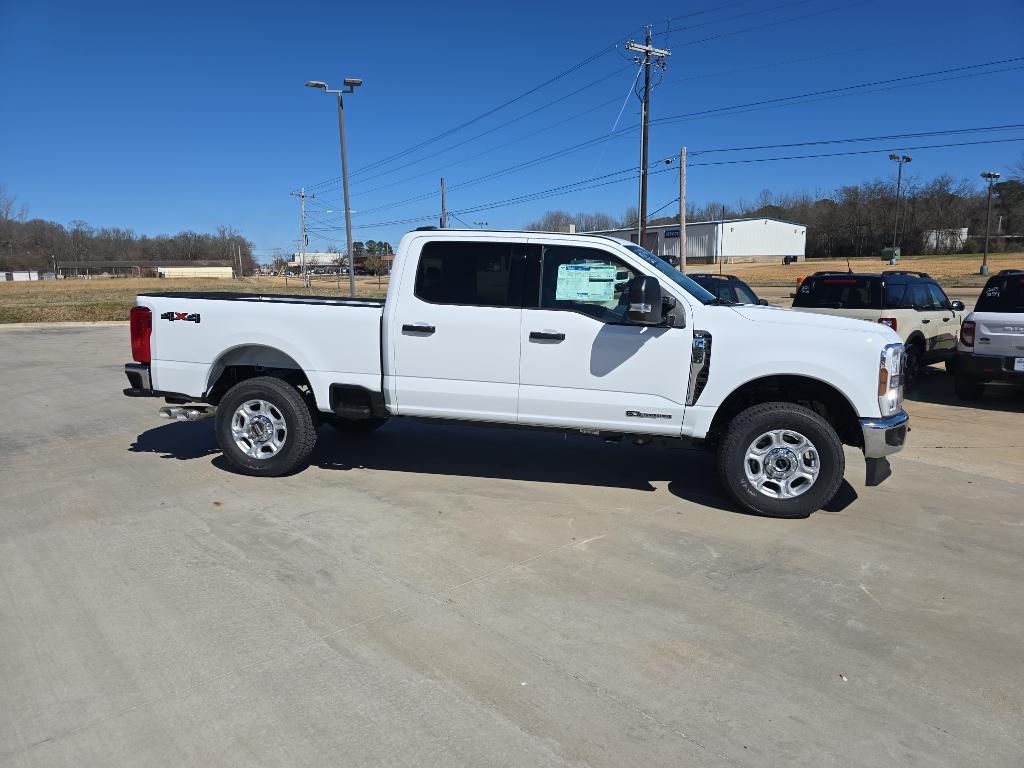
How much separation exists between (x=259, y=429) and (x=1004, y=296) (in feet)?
29.8

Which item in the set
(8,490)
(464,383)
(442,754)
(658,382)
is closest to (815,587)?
(658,382)

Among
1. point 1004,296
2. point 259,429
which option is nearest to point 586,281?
point 259,429

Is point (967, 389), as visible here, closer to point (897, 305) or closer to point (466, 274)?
point (897, 305)

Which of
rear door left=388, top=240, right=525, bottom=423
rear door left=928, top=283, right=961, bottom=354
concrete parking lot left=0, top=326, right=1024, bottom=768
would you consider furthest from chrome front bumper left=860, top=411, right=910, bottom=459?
rear door left=928, top=283, right=961, bottom=354

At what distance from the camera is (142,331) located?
6305 millimetres

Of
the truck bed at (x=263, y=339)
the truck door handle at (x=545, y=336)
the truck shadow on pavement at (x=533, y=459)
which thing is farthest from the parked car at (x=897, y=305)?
the truck bed at (x=263, y=339)

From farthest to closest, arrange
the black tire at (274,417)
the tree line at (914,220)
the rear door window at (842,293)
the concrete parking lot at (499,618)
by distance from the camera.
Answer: the tree line at (914,220)
the rear door window at (842,293)
the black tire at (274,417)
the concrete parking lot at (499,618)

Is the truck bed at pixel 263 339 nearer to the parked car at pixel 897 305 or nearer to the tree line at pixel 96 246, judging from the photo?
the parked car at pixel 897 305

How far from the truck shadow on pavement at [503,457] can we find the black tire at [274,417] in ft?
1.38

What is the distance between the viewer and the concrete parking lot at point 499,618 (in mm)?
2836

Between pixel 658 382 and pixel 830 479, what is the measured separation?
1.40 meters

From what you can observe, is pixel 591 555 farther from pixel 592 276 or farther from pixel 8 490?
pixel 8 490

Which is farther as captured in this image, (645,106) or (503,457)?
(645,106)

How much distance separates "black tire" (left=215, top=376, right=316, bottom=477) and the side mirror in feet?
9.45
